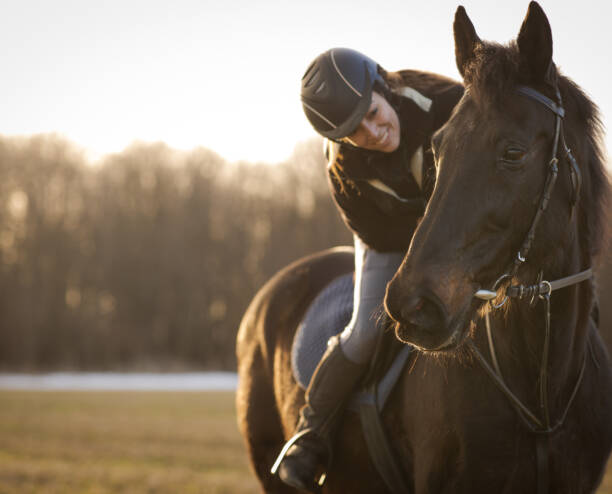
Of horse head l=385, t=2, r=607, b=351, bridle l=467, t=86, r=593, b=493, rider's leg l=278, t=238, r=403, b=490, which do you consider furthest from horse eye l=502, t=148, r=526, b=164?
rider's leg l=278, t=238, r=403, b=490

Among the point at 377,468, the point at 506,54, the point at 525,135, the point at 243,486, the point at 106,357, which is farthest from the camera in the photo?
the point at 106,357

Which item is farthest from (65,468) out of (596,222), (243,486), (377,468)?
(596,222)

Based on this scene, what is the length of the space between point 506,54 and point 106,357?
3404cm

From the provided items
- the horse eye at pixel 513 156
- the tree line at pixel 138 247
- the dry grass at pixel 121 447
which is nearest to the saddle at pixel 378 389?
the horse eye at pixel 513 156

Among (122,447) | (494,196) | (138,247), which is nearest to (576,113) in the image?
(494,196)

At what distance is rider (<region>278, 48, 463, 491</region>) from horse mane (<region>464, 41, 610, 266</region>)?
61cm

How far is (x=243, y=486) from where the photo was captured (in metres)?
8.48

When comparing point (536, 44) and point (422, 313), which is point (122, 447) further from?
point (536, 44)

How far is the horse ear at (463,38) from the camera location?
2860 millimetres

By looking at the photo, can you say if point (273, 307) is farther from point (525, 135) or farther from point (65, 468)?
point (65, 468)

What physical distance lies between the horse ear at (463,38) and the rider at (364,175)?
499mm

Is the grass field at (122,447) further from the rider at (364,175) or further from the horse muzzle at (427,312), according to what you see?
the horse muzzle at (427,312)

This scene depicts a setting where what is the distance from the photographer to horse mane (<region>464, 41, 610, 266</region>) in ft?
8.51

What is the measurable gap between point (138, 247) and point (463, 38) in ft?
116
